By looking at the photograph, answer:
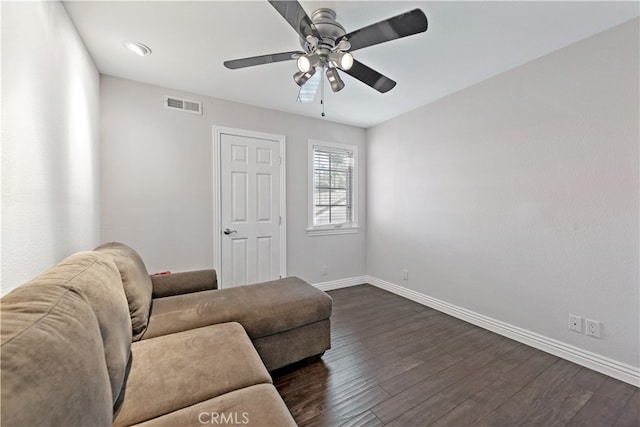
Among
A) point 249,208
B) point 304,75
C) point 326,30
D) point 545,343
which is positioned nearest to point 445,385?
point 545,343

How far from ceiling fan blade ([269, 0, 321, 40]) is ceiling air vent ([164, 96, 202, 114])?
1.99 m

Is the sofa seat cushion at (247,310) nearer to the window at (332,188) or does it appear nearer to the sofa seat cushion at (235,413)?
the sofa seat cushion at (235,413)

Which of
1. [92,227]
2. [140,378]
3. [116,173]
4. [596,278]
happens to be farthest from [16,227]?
[596,278]

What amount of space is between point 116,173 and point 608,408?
4316 millimetres

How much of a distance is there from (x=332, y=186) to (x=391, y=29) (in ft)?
8.84

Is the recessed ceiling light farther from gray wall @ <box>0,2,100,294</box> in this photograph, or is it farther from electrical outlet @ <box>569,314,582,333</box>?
electrical outlet @ <box>569,314,582,333</box>

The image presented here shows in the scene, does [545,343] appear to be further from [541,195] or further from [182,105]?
[182,105]

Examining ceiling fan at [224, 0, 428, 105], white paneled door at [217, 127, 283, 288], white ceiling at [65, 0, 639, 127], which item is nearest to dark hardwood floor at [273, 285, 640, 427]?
white paneled door at [217, 127, 283, 288]

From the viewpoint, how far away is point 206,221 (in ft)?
10.1

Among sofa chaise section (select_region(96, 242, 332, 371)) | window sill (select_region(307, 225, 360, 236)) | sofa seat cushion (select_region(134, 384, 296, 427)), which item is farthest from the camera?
window sill (select_region(307, 225, 360, 236))

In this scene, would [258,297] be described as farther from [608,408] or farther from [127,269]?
[608,408]

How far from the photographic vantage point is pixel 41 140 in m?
1.38

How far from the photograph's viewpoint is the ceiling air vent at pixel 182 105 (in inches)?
112

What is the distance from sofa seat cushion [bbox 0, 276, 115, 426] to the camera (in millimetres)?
564
